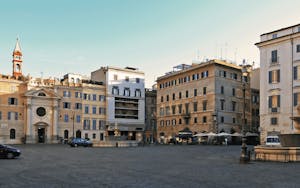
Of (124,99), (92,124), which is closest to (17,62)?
(92,124)

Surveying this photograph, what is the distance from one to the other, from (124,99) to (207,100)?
25576 mm

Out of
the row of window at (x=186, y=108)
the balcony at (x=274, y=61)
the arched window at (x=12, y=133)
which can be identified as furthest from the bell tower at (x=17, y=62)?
the balcony at (x=274, y=61)

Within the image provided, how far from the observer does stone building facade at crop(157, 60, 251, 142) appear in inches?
2638

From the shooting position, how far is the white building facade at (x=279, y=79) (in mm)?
48375

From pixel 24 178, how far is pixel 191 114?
59.9 meters

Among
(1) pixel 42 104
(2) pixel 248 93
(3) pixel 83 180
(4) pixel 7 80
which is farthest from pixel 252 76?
(3) pixel 83 180

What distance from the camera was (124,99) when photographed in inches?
3423

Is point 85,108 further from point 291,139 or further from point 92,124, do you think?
point 291,139

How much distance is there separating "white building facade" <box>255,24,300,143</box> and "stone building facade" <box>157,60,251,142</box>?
1069 cm

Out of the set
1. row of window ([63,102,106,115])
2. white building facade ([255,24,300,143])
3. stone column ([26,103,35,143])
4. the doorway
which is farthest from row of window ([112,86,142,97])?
white building facade ([255,24,300,143])

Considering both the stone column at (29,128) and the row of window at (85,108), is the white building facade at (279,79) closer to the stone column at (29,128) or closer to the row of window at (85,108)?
the row of window at (85,108)

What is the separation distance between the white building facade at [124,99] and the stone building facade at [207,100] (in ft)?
39.1

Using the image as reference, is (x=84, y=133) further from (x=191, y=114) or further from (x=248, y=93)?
(x=248, y=93)

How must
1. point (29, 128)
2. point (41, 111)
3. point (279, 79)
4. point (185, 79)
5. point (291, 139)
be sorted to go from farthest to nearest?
point (41, 111) < point (185, 79) < point (29, 128) < point (279, 79) < point (291, 139)
